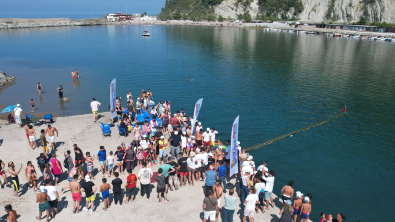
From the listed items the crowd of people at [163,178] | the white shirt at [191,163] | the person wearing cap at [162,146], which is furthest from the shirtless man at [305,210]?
the person wearing cap at [162,146]

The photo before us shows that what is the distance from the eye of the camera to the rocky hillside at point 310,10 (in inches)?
4901

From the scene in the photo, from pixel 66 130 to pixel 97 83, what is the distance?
66.7ft

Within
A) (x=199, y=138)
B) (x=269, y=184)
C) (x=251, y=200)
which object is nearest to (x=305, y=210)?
(x=269, y=184)

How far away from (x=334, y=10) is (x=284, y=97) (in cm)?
14475

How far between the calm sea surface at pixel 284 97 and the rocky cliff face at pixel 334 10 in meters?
79.0

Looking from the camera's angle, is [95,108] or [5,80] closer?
[95,108]

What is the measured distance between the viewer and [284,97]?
33.4 m

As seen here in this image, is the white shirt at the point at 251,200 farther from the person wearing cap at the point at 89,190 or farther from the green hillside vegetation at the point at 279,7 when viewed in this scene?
the green hillside vegetation at the point at 279,7

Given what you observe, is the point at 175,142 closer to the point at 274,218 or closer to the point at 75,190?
the point at 75,190

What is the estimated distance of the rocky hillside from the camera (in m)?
124

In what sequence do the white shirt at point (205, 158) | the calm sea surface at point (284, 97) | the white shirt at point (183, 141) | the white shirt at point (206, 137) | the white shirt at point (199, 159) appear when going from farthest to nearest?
the calm sea surface at point (284, 97) < the white shirt at point (206, 137) < the white shirt at point (183, 141) < the white shirt at point (205, 158) < the white shirt at point (199, 159)

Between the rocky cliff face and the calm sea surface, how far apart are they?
3109 inches

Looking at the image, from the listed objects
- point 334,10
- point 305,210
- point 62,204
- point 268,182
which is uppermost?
point 334,10

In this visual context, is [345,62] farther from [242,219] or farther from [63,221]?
[63,221]
